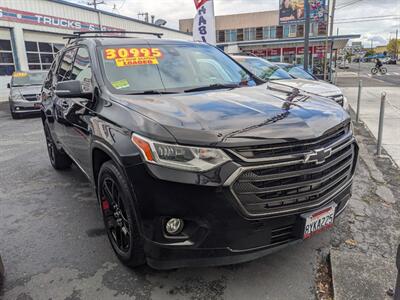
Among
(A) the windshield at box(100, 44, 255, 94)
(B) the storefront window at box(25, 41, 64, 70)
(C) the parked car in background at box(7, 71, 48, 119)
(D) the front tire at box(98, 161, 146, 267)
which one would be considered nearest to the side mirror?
(A) the windshield at box(100, 44, 255, 94)

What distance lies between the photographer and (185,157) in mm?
2090

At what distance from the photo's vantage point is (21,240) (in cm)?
331

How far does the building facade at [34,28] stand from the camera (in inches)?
678

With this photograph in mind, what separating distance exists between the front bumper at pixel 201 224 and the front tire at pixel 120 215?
125mm

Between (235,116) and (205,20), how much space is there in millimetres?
8418

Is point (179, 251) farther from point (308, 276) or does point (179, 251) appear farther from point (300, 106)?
point (300, 106)

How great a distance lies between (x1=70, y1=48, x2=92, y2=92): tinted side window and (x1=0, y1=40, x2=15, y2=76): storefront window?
1626cm

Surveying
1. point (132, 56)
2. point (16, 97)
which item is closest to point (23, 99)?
point (16, 97)

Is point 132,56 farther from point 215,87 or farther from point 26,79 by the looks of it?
point 26,79

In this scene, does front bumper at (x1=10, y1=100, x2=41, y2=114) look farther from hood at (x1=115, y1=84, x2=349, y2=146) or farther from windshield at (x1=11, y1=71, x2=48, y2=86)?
hood at (x1=115, y1=84, x2=349, y2=146)

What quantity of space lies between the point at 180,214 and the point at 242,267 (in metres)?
0.98

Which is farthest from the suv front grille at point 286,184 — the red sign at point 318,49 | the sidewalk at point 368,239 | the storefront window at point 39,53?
the red sign at point 318,49

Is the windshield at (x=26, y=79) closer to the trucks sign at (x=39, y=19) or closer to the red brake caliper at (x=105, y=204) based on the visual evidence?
the trucks sign at (x=39, y=19)

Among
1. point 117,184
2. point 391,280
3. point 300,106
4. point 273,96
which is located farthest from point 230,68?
point 391,280
